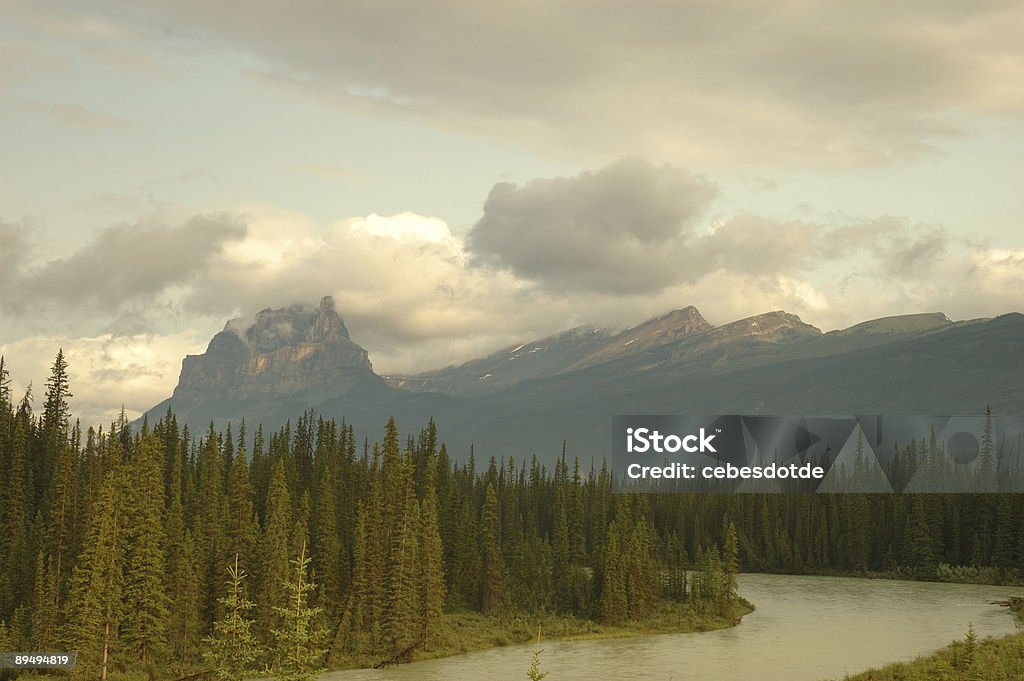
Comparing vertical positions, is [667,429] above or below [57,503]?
above

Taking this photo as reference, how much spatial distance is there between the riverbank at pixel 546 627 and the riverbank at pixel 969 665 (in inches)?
1428

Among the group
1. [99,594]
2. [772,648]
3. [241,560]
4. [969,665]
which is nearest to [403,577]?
[241,560]

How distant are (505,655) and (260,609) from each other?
21408mm

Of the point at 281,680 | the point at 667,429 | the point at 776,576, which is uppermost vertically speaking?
the point at 667,429

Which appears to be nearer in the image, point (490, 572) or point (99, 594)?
point (99, 594)

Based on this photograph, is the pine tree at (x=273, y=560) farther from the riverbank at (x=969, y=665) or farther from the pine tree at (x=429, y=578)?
the riverbank at (x=969, y=665)

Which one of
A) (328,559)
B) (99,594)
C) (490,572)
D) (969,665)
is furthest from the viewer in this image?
(490,572)

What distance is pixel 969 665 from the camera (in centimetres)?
6284

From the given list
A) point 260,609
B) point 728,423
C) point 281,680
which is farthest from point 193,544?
point 281,680

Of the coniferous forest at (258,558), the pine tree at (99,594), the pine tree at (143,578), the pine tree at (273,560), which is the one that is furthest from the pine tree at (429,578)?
the pine tree at (99,594)

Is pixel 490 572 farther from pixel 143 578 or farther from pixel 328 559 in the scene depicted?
pixel 143 578

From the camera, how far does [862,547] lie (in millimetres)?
190500

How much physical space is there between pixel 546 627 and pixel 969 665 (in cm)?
5787

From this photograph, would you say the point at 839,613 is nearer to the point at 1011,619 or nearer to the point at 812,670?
the point at 1011,619
